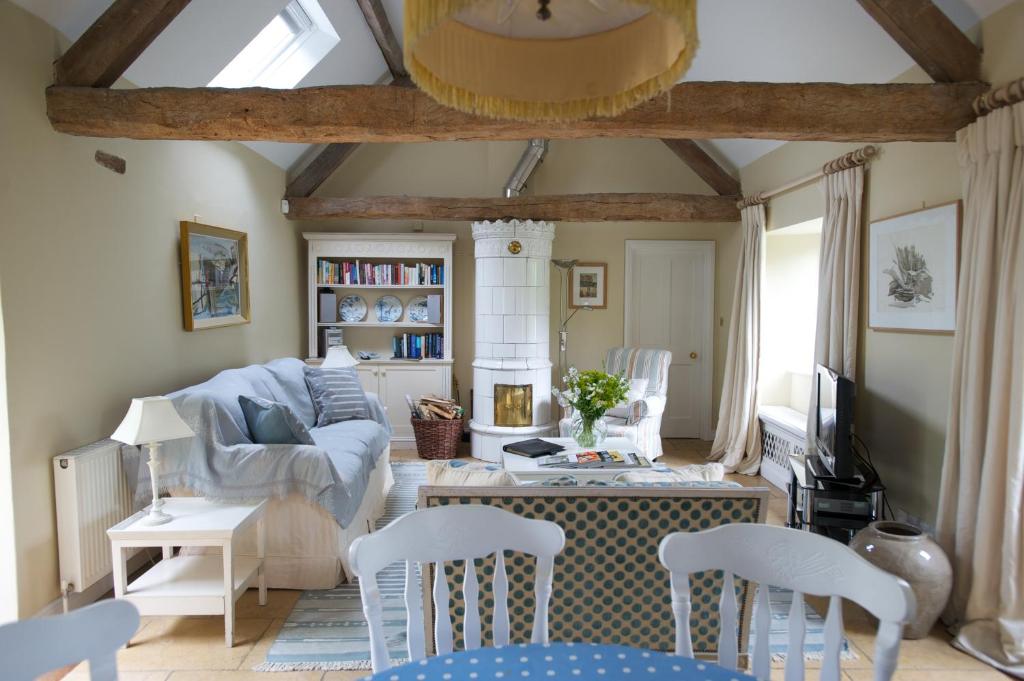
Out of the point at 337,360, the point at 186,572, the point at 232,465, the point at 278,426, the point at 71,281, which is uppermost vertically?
the point at 71,281

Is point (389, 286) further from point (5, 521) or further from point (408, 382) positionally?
point (5, 521)

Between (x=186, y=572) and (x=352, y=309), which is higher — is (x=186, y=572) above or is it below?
below

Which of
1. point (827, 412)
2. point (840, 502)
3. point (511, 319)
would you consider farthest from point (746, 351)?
point (840, 502)

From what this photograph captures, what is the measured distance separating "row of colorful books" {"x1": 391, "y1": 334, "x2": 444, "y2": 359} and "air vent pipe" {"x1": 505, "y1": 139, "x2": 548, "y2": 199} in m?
1.54

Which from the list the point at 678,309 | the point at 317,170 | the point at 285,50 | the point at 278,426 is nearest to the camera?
the point at 278,426

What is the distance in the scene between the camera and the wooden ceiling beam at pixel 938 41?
2.95 metres

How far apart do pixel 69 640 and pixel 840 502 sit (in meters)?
3.21

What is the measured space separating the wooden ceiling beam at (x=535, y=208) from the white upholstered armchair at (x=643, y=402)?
4.09 feet

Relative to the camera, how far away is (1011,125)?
2.63 meters

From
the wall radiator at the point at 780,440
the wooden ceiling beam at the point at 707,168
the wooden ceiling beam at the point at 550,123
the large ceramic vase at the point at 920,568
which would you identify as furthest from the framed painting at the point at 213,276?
the wall radiator at the point at 780,440

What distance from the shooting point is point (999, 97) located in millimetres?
2682

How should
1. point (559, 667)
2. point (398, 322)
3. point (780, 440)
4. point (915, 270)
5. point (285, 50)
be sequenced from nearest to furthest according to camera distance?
point (559, 667) < point (915, 270) < point (285, 50) < point (780, 440) < point (398, 322)

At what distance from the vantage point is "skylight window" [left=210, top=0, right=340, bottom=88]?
4.20 meters

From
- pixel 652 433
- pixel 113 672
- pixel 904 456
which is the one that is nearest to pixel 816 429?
pixel 904 456
